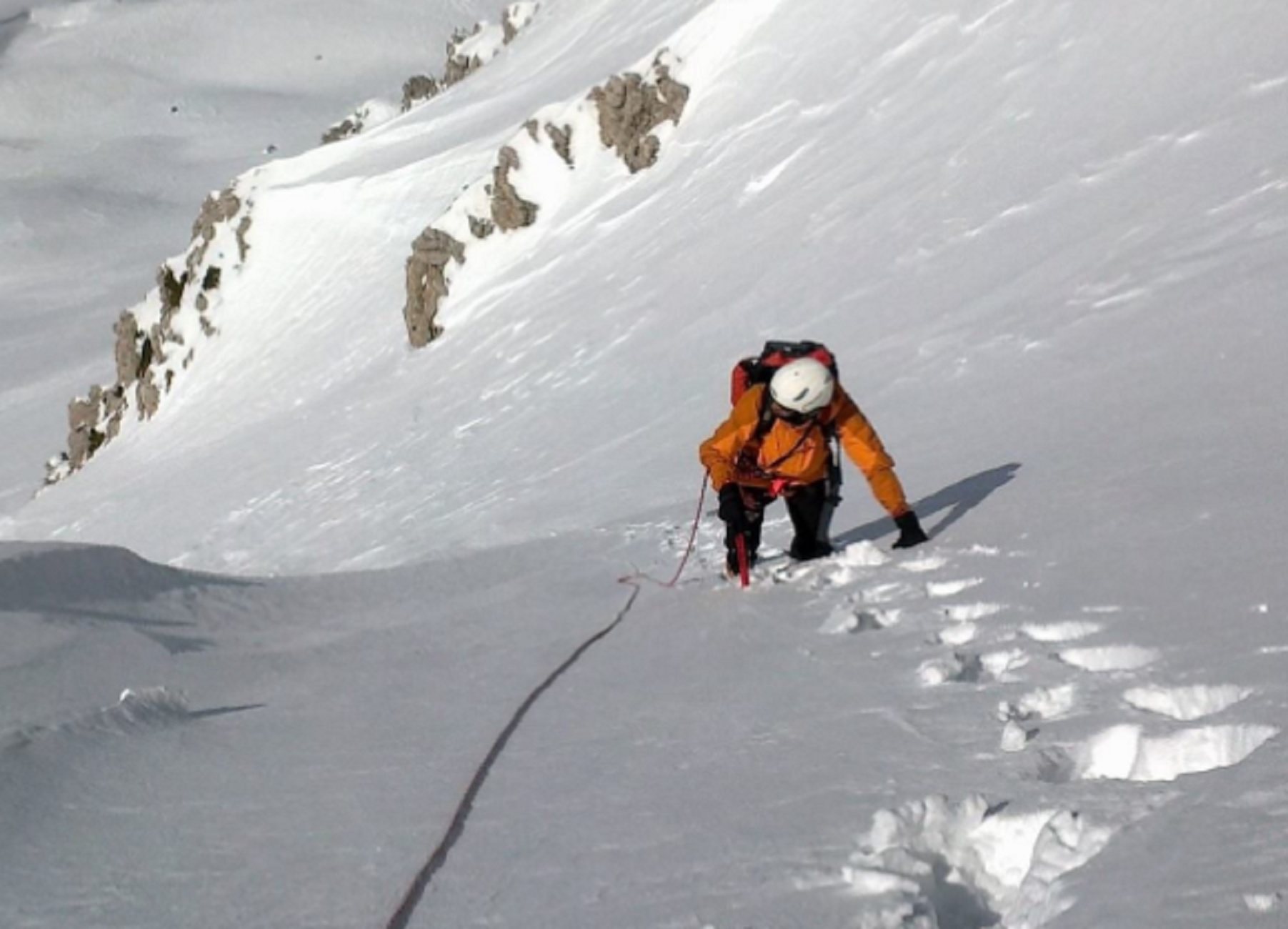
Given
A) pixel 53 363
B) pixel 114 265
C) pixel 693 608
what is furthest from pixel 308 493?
pixel 114 265

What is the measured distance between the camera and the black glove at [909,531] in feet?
22.7

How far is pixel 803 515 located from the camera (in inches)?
285

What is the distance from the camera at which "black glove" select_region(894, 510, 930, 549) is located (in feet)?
22.7

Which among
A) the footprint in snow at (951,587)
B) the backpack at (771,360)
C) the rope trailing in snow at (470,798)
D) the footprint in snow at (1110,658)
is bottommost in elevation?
the footprint in snow at (1110,658)

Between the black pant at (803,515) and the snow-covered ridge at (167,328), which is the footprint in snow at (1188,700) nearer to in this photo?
the black pant at (803,515)

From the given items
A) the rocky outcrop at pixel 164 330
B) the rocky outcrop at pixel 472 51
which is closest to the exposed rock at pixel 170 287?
the rocky outcrop at pixel 164 330

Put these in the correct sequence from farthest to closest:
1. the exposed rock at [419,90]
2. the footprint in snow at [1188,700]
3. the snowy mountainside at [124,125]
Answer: the exposed rock at [419,90] → the snowy mountainside at [124,125] → the footprint in snow at [1188,700]

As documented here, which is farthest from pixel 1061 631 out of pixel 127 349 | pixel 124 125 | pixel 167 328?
pixel 124 125

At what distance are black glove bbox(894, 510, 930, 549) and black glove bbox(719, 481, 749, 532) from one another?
65 centimetres

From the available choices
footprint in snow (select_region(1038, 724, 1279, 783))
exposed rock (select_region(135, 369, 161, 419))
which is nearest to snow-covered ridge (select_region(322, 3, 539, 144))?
exposed rock (select_region(135, 369, 161, 419))

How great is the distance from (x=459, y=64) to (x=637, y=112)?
31.1 metres

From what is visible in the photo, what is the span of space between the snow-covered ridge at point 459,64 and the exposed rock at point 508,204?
64.2ft

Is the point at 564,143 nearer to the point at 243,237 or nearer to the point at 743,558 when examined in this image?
the point at 243,237

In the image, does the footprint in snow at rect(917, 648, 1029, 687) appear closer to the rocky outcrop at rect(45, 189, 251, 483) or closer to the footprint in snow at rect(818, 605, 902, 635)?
the footprint in snow at rect(818, 605, 902, 635)
